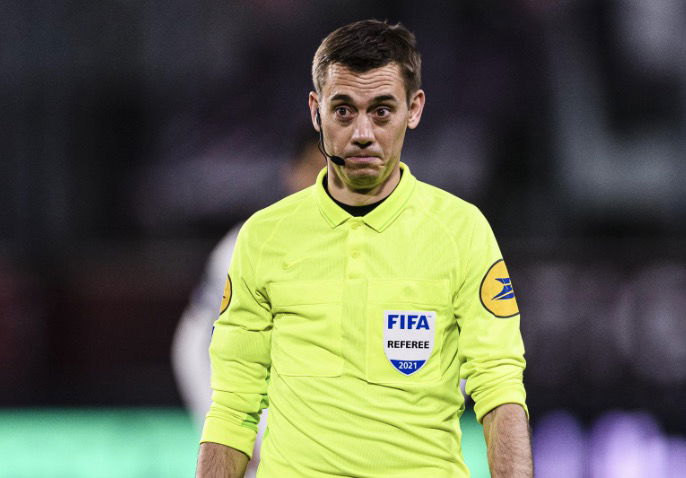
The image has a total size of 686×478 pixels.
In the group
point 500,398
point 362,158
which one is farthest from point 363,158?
point 500,398

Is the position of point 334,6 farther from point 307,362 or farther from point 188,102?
point 307,362

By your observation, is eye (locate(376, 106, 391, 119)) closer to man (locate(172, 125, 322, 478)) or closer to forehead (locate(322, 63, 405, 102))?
forehead (locate(322, 63, 405, 102))

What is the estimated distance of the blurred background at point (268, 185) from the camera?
19.4ft

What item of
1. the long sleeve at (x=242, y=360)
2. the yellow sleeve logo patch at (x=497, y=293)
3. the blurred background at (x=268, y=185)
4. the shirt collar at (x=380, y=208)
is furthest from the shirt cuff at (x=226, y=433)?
the blurred background at (x=268, y=185)

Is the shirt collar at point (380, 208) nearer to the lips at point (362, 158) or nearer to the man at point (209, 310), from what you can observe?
the lips at point (362, 158)

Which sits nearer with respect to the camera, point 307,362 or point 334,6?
point 307,362

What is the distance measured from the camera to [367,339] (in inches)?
107

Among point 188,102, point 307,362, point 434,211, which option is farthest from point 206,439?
point 188,102

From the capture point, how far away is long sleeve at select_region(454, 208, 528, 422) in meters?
2.68

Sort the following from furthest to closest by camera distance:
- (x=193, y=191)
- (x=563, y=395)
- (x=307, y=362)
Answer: (x=193, y=191), (x=563, y=395), (x=307, y=362)

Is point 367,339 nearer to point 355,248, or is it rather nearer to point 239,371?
point 355,248

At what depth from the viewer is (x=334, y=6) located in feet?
20.7

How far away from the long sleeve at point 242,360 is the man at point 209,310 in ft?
4.95

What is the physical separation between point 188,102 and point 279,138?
512 mm
